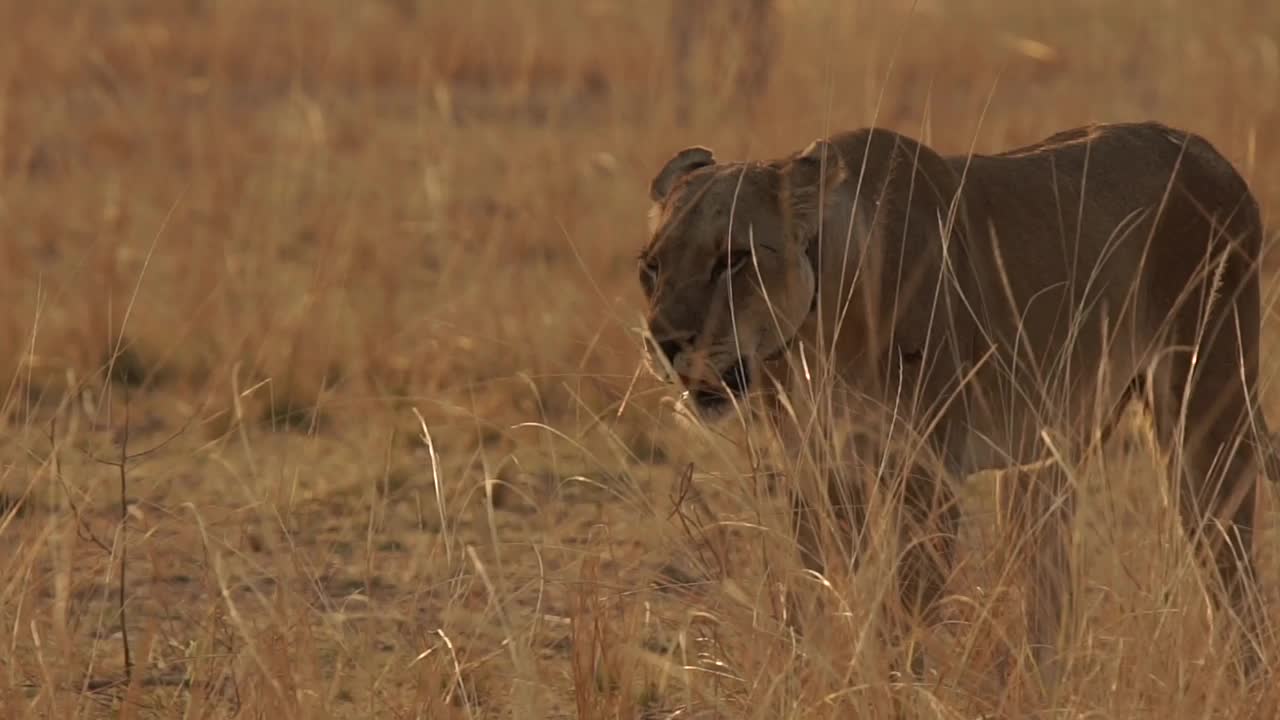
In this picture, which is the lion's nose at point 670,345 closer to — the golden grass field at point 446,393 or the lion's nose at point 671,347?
the lion's nose at point 671,347

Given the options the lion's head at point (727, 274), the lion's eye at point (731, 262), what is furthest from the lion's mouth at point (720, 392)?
the lion's eye at point (731, 262)

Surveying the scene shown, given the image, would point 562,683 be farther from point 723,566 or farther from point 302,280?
point 302,280

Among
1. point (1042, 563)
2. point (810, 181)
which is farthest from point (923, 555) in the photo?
point (810, 181)

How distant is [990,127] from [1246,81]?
1220 mm

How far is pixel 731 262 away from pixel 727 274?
0.05 meters

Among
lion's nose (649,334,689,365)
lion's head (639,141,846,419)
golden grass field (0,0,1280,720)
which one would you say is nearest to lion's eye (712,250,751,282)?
lion's head (639,141,846,419)

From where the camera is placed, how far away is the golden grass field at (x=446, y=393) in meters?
2.97

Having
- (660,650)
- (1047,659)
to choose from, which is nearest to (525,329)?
(660,650)

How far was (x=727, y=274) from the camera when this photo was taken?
2934 mm

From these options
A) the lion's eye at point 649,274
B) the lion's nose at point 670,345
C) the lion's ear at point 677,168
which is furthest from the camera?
the lion's ear at point 677,168

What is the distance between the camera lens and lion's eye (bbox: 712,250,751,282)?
117 inches

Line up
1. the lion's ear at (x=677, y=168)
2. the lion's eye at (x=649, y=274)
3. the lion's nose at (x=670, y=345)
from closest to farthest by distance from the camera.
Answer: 1. the lion's nose at (x=670, y=345)
2. the lion's eye at (x=649, y=274)
3. the lion's ear at (x=677, y=168)

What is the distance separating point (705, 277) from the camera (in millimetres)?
2955

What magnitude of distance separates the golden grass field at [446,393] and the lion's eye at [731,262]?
9.6 inches
